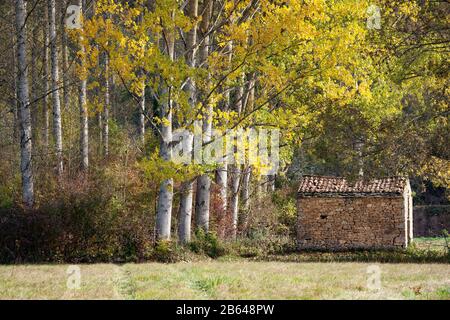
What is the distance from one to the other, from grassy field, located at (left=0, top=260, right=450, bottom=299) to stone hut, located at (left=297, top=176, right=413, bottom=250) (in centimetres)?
1673

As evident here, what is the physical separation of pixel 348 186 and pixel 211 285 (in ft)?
70.6

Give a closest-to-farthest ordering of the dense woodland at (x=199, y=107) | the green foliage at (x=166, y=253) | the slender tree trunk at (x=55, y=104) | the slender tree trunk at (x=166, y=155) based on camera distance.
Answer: the dense woodland at (x=199, y=107) → the slender tree trunk at (x=166, y=155) → the green foliage at (x=166, y=253) → the slender tree trunk at (x=55, y=104)

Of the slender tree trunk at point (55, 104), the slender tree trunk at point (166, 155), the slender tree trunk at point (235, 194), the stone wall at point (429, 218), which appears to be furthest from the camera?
the stone wall at point (429, 218)

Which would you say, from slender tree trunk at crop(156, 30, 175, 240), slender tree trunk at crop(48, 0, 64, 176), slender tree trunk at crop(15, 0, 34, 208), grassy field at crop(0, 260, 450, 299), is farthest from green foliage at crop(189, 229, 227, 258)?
grassy field at crop(0, 260, 450, 299)

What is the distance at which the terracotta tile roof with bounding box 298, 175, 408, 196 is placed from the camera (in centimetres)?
3330

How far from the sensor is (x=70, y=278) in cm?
1364

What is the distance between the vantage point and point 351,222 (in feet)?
110

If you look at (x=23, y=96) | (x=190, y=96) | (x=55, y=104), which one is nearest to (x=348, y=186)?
(x=190, y=96)

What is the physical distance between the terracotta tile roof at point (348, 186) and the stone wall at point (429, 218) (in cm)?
1936

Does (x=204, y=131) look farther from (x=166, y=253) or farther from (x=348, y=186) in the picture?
(x=348, y=186)

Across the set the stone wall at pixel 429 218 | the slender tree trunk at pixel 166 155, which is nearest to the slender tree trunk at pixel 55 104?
the slender tree trunk at pixel 166 155

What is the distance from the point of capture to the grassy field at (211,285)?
11.6 m

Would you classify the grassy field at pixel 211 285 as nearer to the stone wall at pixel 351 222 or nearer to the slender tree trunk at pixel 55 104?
the slender tree trunk at pixel 55 104
